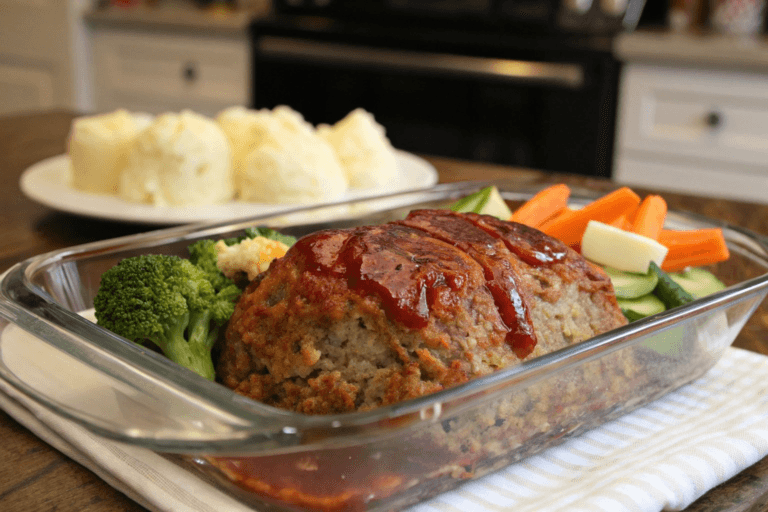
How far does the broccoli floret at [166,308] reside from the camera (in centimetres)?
94

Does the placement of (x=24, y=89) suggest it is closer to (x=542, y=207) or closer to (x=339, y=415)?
(x=542, y=207)

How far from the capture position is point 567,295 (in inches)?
37.4

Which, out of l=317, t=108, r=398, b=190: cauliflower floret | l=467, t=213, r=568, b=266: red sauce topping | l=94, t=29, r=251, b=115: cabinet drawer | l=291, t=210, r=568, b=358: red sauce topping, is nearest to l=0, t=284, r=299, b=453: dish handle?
l=291, t=210, r=568, b=358: red sauce topping

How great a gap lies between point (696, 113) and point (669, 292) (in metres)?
2.69

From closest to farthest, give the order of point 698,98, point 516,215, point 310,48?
point 516,215 < point 698,98 < point 310,48

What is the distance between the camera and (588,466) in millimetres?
868

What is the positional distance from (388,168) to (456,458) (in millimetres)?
1331

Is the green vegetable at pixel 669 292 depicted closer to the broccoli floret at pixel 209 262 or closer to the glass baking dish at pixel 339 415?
the glass baking dish at pixel 339 415

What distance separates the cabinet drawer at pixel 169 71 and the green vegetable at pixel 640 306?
12.3ft

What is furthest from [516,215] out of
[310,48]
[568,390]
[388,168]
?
[310,48]

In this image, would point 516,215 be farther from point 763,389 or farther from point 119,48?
point 119,48

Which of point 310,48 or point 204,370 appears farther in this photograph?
point 310,48

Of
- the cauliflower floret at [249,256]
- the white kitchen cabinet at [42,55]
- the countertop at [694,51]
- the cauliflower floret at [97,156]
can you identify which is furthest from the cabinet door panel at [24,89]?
the cauliflower floret at [249,256]

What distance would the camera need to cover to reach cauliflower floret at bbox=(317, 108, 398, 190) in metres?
2.00
